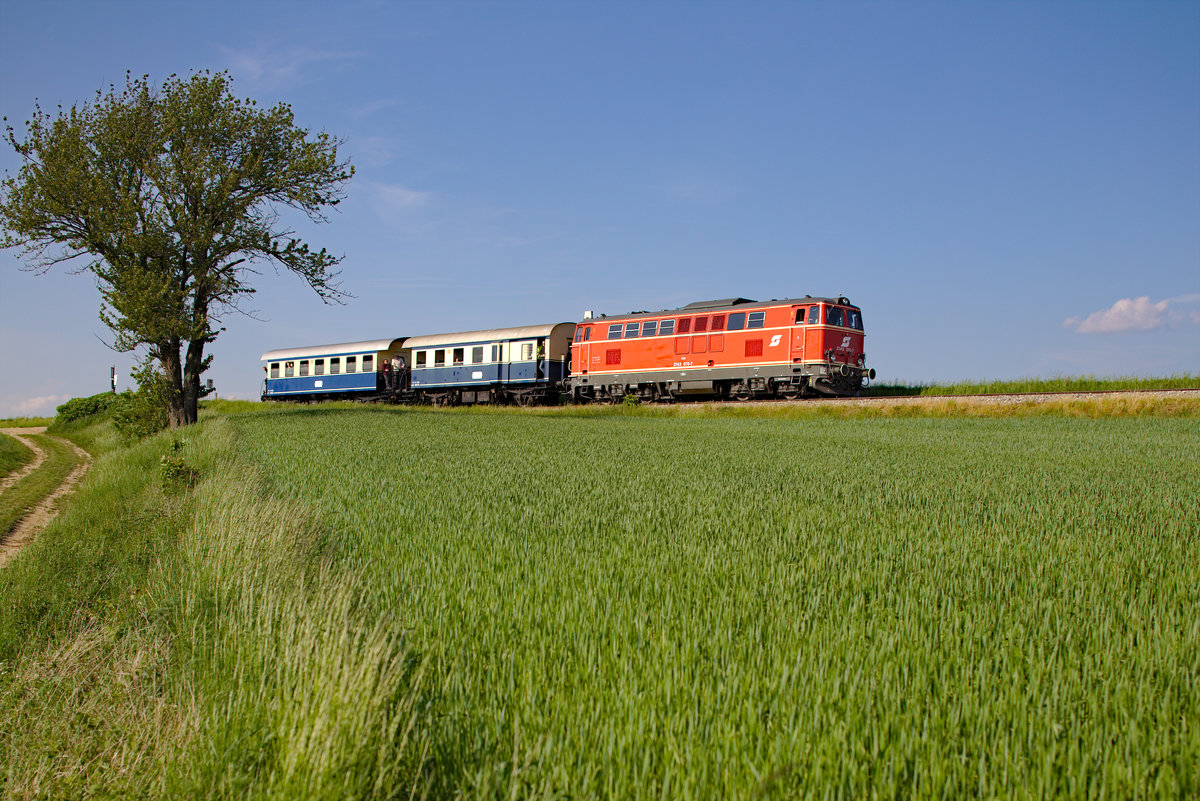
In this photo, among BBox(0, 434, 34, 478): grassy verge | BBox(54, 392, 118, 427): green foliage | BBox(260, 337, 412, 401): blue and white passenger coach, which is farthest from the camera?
BBox(260, 337, 412, 401): blue and white passenger coach

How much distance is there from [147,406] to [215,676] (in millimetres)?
24912

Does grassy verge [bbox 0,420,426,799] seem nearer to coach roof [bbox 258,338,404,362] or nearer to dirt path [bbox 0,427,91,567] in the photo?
dirt path [bbox 0,427,91,567]

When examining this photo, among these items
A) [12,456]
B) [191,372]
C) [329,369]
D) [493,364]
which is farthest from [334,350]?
[12,456]

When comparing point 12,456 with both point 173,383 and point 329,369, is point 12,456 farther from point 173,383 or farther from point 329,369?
point 329,369

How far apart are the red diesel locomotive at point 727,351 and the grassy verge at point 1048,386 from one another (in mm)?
3949

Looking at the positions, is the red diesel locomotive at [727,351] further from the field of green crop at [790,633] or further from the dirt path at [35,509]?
the dirt path at [35,509]

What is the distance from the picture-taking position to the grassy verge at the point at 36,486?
50.2 feet

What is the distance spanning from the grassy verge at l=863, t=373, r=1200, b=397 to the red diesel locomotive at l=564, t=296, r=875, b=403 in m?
3.95

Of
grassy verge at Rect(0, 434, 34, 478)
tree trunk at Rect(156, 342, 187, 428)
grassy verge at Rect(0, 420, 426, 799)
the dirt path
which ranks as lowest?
the dirt path

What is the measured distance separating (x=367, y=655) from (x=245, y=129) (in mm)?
28018

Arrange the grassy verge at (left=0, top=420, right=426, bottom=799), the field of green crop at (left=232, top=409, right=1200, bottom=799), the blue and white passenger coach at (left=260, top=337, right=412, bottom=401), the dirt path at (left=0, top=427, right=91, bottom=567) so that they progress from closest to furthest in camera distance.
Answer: the field of green crop at (left=232, top=409, right=1200, bottom=799), the grassy verge at (left=0, top=420, right=426, bottom=799), the dirt path at (left=0, top=427, right=91, bottom=567), the blue and white passenger coach at (left=260, top=337, right=412, bottom=401)

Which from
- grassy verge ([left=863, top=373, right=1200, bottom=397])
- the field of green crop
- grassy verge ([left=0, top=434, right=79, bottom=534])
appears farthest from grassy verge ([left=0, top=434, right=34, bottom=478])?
grassy verge ([left=863, top=373, right=1200, bottom=397])

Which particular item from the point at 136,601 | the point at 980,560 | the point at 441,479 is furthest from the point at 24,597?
the point at 980,560

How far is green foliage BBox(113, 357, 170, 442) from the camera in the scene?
2456cm
